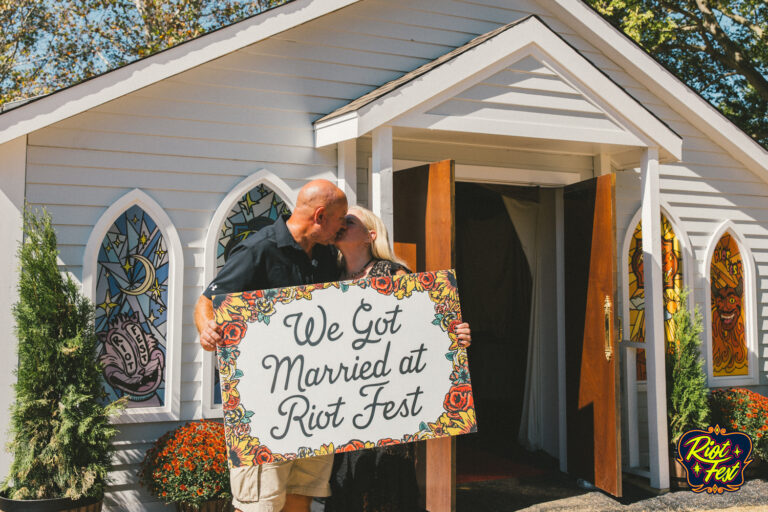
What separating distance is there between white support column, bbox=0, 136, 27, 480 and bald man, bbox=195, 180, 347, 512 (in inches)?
93.6

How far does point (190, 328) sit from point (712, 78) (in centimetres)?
1519

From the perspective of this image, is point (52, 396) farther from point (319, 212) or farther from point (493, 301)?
point (493, 301)

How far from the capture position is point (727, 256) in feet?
25.1

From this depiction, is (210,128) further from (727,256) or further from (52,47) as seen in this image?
(52,47)

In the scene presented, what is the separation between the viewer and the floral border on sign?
3109 millimetres

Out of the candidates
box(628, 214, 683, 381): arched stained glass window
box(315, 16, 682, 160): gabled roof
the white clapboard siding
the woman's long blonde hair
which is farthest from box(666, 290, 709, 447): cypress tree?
the woman's long blonde hair

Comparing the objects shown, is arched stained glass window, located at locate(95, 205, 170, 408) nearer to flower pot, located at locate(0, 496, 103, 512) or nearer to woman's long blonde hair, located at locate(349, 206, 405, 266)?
flower pot, located at locate(0, 496, 103, 512)

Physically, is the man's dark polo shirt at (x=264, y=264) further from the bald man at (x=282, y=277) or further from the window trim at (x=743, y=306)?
the window trim at (x=743, y=306)

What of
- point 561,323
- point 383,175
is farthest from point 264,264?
point 561,323

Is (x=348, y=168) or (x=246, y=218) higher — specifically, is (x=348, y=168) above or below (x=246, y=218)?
above

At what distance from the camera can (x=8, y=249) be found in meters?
4.97

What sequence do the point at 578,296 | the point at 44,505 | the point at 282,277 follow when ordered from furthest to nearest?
the point at 578,296
the point at 44,505
the point at 282,277

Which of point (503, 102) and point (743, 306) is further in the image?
point (743, 306)

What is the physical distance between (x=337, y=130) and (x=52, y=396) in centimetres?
274
